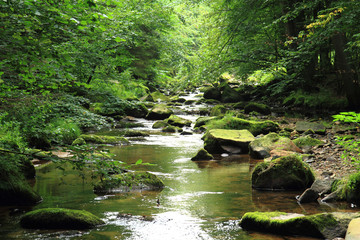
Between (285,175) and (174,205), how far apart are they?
2.58 metres

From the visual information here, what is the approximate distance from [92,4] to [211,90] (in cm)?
2716

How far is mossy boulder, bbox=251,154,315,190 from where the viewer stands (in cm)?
706

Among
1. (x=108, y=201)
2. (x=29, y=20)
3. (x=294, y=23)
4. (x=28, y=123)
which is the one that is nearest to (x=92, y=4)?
(x=29, y=20)

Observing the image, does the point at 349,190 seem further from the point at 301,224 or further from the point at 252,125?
the point at 252,125

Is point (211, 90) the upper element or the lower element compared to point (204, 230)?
upper

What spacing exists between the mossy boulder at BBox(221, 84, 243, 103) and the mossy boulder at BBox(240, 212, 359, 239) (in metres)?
23.6

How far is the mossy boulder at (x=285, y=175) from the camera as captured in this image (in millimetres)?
7059

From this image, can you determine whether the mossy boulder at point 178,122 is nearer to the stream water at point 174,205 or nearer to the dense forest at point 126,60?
the dense forest at point 126,60

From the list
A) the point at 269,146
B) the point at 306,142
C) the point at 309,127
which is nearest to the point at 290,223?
the point at 269,146

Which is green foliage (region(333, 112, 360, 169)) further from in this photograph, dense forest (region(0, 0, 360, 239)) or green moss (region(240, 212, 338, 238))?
green moss (region(240, 212, 338, 238))

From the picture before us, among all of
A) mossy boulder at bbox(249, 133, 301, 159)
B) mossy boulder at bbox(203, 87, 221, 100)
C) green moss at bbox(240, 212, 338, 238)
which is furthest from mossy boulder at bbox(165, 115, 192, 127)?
green moss at bbox(240, 212, 338, 238)

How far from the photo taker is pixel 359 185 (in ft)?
18.8

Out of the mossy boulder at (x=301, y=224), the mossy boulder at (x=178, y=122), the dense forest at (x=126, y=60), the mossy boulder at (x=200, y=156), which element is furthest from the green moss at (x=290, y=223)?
the mossy boulder at (x=178, y=122)

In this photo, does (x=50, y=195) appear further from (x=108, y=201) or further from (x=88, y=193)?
(x=108, y=201)
